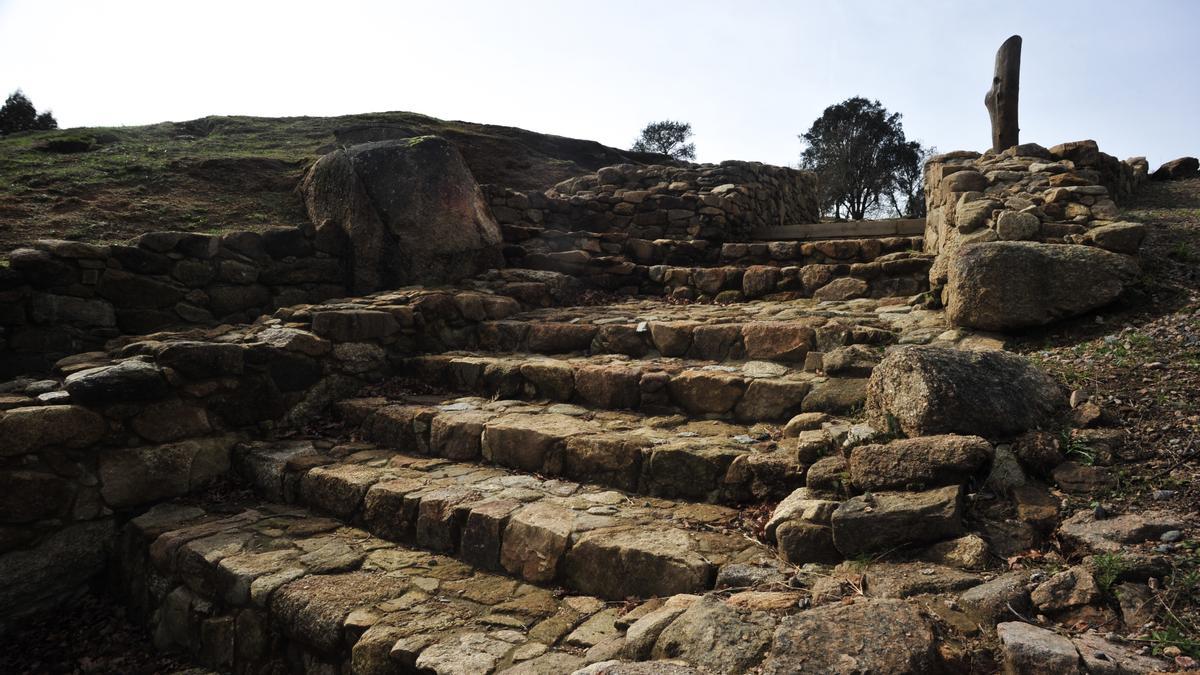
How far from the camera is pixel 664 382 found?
4426 mm

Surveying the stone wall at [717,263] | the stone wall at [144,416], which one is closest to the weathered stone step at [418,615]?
the stone wall at [144,416]

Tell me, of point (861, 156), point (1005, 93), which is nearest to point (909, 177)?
point (861, 156)

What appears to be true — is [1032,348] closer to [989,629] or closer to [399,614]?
[989,629]

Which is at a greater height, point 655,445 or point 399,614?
point 655,445

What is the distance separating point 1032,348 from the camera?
376 centimetres

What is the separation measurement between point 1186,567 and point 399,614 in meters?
2.85

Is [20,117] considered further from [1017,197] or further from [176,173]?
[1017,197]

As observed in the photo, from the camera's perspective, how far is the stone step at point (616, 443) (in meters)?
3.35

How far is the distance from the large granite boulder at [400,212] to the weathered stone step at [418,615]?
3.07 metres

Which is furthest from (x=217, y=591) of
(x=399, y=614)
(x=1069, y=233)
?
(x=1069, y=233)

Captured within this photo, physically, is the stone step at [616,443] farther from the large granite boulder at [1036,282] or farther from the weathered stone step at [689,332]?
the large granite boulder at [1036,282]

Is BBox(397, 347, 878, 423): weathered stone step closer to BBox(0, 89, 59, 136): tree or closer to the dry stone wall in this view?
the dry stone wall

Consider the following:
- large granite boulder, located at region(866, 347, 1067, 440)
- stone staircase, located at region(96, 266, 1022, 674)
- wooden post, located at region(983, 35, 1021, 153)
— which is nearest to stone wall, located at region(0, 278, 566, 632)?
stone staircase, located at region(96, 266, 1022, 674)

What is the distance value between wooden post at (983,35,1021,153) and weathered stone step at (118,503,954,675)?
22.4 ft
